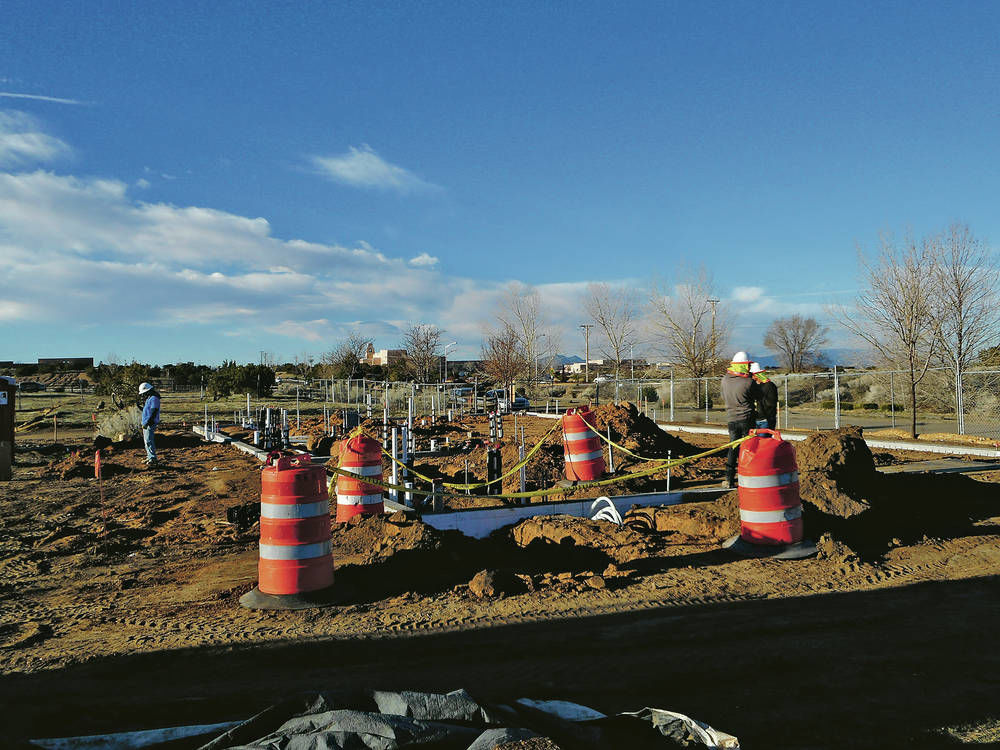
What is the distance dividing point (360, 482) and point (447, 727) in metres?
6.54

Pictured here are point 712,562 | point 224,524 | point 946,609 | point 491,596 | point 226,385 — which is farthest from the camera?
point 226,385

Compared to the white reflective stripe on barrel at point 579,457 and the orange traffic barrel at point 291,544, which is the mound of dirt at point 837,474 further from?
the orange traffic barrel at point 291,544

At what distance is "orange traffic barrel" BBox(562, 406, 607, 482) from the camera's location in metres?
11.6

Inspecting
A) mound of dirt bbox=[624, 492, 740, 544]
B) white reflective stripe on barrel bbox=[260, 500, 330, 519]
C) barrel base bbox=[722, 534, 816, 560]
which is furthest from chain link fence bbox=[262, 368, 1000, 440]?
barrel base bbox=[722, 534, 816, 560]

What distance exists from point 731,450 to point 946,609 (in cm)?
461

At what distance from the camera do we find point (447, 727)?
3.32 meters

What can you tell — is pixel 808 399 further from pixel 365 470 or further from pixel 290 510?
pixel 290 510

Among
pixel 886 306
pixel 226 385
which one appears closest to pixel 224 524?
pixel 886 306

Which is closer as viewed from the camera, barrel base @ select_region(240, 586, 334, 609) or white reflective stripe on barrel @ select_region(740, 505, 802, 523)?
barrel base @ select_region(240, 586, 334, 609)

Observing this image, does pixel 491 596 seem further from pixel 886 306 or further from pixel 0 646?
pixel 886 306

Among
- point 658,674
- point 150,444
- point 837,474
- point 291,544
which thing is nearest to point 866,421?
point 837,474

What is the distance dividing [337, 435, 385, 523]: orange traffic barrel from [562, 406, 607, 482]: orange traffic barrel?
340 cm

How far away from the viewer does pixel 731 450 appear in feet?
33.6

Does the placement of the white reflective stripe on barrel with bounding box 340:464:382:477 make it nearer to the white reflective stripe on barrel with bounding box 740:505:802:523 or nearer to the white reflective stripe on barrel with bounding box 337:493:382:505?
the white reflective stripe on barrel with bounding box 337:493:382:505
